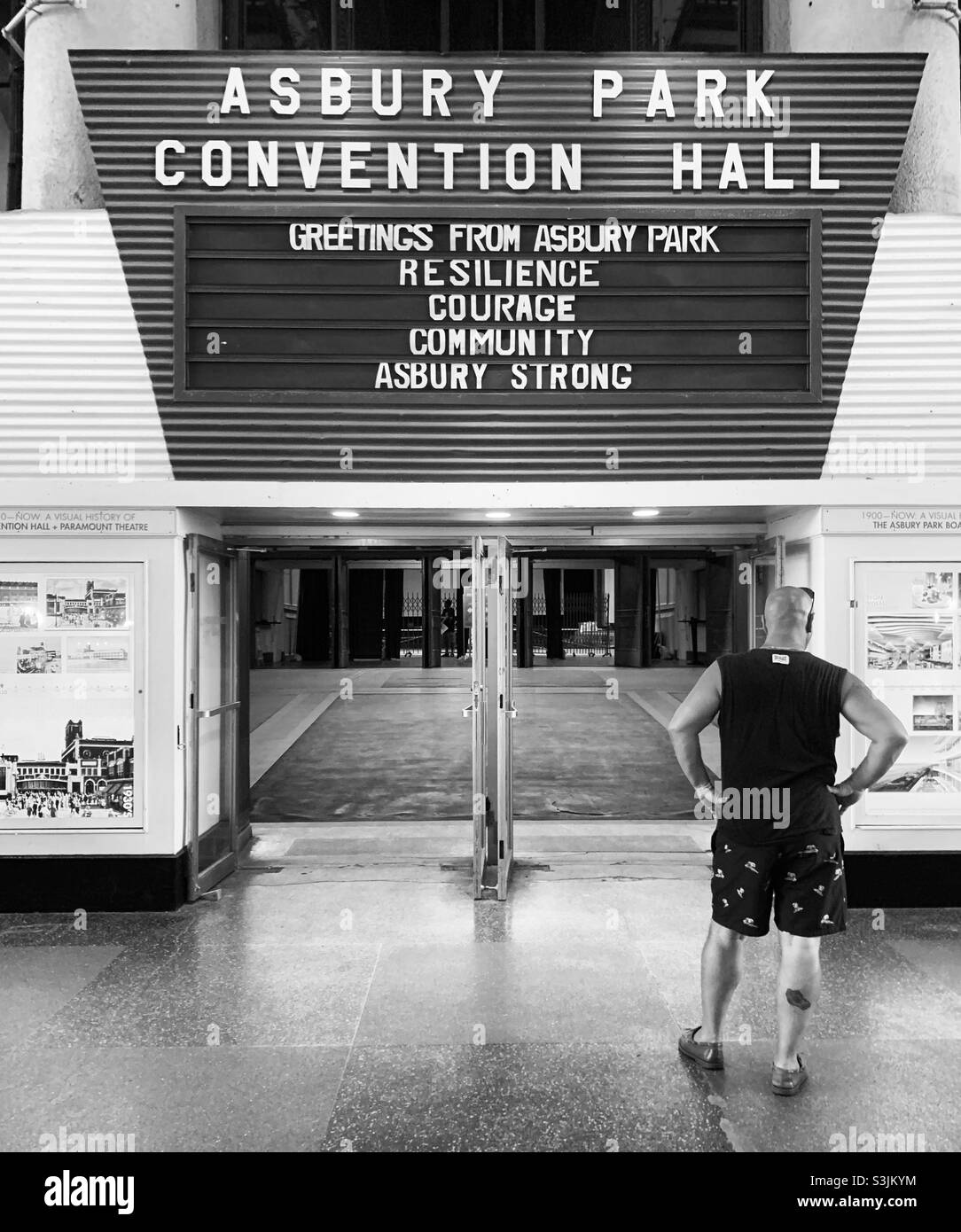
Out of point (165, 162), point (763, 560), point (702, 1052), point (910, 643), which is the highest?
point (165, 162)

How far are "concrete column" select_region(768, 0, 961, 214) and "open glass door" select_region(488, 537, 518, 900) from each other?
4.22 metres

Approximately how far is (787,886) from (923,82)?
626cm

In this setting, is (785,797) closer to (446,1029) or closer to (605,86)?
(446,1029)

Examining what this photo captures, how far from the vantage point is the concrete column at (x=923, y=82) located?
597 centimetres

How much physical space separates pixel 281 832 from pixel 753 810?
507 centimetres

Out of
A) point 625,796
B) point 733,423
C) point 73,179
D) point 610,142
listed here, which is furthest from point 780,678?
point 73,179

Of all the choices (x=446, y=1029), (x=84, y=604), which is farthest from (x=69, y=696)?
(x=446, y=1029)

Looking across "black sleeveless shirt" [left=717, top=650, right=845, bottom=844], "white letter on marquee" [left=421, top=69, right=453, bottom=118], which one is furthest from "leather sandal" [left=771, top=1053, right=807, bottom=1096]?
"white letter on marquee" [left=421, top=69, right=453, bottom=118]

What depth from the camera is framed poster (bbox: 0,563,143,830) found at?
5293mm

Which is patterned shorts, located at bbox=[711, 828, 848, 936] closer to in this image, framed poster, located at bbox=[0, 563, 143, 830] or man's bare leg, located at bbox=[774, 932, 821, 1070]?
man's bare leg, located at bbox=[774, 932, 821, 1070]

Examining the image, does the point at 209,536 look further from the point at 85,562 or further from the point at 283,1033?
the point at 283,1033

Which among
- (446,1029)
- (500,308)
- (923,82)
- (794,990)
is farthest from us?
(923,82)

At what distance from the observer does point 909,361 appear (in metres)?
5.32
